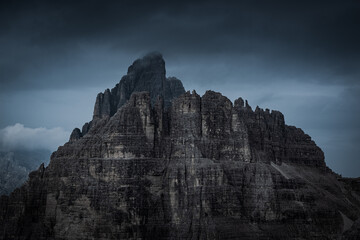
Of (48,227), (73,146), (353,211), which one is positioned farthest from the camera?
(353,211)

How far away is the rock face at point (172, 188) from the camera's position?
10125 cm

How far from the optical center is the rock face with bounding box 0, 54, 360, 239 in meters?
101

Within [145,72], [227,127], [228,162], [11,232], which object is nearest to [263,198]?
[228,162]

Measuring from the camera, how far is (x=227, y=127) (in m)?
117

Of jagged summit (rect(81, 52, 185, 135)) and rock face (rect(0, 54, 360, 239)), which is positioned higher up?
jagged summit (rect(81, 52, 185, 135))

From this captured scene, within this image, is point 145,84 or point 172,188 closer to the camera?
point 172,188

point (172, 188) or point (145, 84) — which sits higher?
point (145, 84)

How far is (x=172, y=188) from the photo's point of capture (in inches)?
4168

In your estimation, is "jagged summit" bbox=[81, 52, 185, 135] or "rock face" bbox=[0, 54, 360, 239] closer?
"rock face" bbox=[0, 54, 360, 239]

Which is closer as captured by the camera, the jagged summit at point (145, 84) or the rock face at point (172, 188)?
the rock face at point (172, 188)

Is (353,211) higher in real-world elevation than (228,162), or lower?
lower

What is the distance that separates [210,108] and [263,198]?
22601mm

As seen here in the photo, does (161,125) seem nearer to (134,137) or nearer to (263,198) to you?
(134,137)

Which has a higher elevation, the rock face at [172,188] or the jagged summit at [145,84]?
the jagged summit at [145,84]
